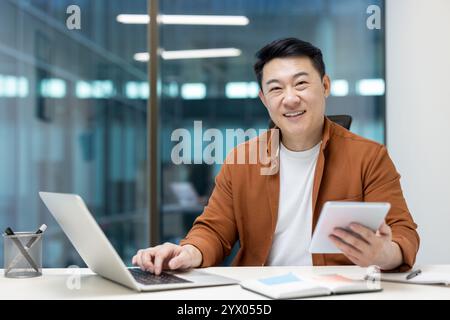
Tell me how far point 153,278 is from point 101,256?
0.14 m

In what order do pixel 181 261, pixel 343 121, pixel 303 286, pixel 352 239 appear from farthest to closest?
pixel 343 121 < pixel 181 261 < pixel 352 239 < pixel 303 286

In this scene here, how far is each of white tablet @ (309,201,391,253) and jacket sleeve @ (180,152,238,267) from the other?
47 centimetres

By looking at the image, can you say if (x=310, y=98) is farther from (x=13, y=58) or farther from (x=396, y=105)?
(x=13, y=58)

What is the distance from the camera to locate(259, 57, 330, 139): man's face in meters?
1.75

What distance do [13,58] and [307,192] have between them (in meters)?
2.47

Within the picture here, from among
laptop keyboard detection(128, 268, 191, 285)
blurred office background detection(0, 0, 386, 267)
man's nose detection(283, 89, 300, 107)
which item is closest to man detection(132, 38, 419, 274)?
man's nose detection(283, 89, 300, 107)

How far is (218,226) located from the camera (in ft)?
5.74

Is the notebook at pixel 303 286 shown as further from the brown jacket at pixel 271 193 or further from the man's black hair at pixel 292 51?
the man's black hair at pixel 292 51

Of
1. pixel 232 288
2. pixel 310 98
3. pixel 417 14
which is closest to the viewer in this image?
pixel 232 288

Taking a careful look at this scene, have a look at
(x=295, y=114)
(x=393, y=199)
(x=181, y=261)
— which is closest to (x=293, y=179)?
(x=295, y=114)

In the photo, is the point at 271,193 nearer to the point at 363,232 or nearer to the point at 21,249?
the point at 363,232

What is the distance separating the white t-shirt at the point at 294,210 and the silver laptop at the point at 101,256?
435 millimetres
